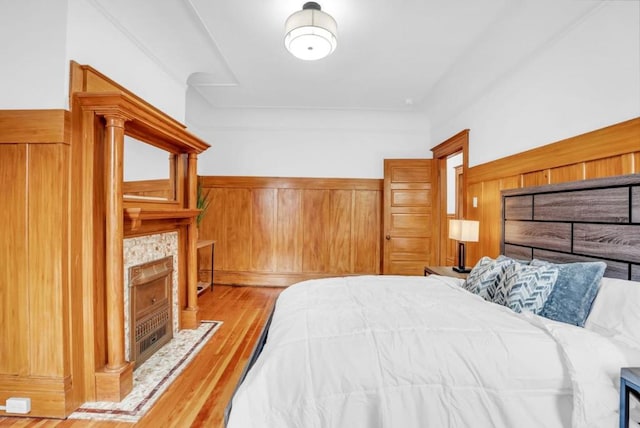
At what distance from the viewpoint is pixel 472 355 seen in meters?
1.21

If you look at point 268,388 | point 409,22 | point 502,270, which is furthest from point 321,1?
point 268,388

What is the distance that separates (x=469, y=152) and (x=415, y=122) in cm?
149

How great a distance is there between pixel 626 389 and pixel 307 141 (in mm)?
4351

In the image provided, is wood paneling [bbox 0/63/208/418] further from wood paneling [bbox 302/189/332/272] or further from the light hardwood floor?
wood paneling [bbox 302/189/332/272]

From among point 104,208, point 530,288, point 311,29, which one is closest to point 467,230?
point 530,288

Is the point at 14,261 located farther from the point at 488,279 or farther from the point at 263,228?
the point at 263,228

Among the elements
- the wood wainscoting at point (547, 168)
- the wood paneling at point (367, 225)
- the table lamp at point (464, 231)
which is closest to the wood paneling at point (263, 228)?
the wood paneling at point (367, 225)

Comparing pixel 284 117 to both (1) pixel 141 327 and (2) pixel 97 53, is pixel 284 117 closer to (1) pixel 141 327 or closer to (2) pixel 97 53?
(2) pixel 97 53

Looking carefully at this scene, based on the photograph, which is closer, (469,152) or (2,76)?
(2,76)

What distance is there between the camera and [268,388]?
1.12 metres

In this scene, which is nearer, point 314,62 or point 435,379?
point 435,379

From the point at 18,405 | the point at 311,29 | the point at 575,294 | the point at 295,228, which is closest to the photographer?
the point at 575,294

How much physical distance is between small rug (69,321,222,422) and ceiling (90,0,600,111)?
8.70 feet

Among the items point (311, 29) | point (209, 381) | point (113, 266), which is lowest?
point (209, 381)
